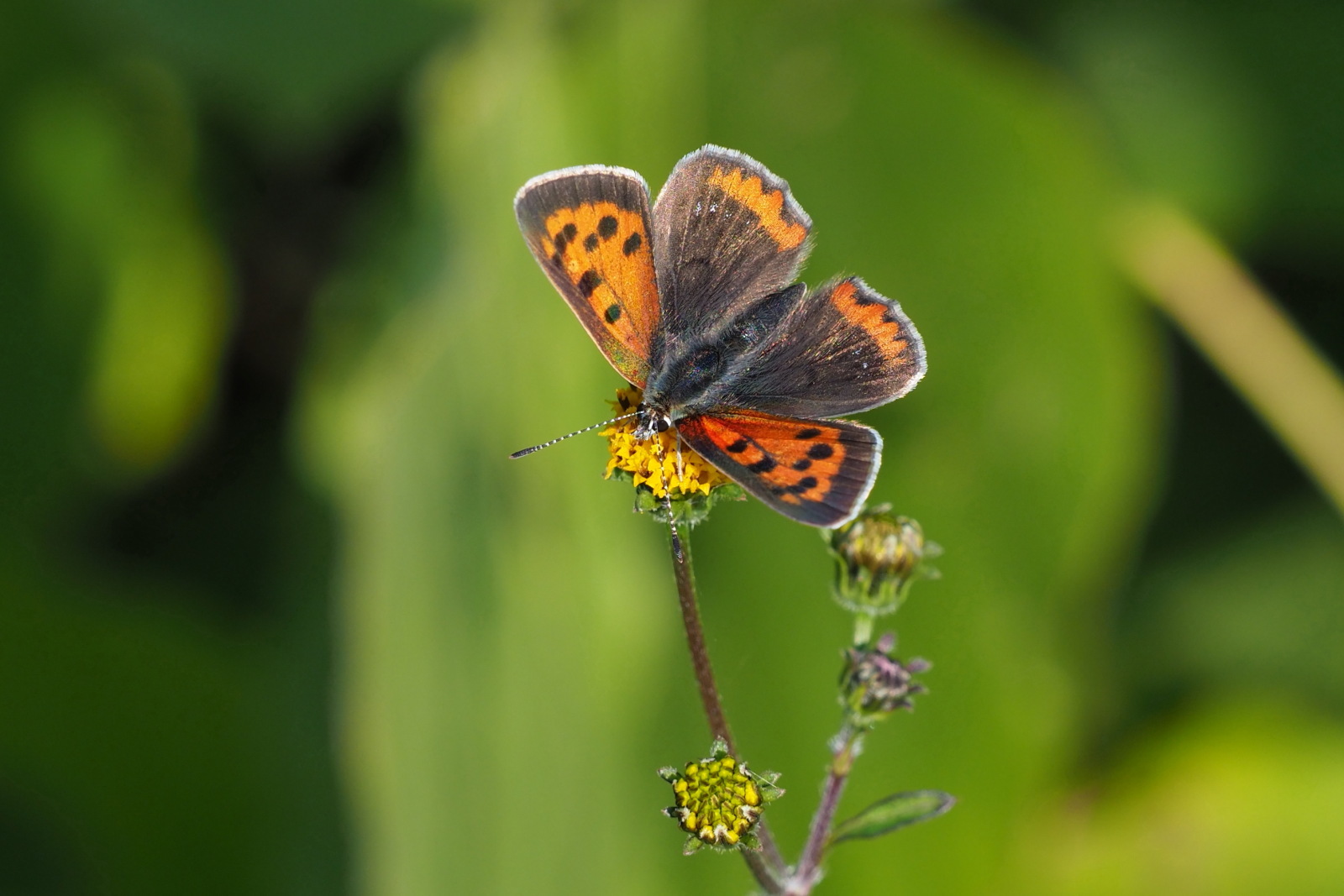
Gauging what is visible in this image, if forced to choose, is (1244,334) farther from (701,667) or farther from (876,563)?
(701,667)

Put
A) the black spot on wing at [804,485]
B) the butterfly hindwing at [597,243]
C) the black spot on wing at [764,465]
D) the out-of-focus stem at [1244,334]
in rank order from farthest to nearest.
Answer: the out-of-focus stem at [1244,334], the butterfly hindwing at [597,243], the black spot on wing at [764,465], the black spot on wing at [804,485]

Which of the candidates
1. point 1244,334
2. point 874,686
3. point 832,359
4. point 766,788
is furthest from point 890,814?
point 1244,334

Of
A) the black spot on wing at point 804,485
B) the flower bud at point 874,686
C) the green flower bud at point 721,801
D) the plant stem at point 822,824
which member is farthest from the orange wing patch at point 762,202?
the green flower bud at point 721,801

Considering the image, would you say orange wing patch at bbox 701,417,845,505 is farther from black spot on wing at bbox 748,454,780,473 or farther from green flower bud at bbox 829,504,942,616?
green flower bud at bbox 829,504,942,616

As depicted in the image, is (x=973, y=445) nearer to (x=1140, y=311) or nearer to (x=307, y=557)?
(x=1140, y=311)

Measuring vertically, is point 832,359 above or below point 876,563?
above

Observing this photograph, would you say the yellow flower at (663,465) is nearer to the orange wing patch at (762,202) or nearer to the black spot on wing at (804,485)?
the black spot on wing at (804,485)
